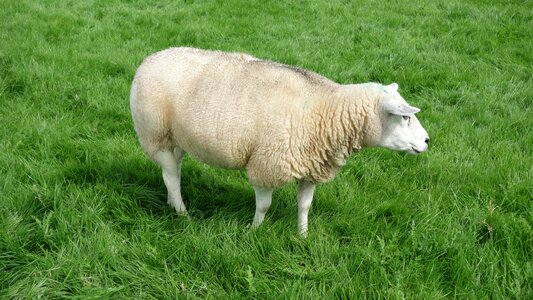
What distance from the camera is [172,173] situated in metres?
3.16

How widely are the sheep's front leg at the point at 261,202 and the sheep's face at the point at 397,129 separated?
0.73 meters

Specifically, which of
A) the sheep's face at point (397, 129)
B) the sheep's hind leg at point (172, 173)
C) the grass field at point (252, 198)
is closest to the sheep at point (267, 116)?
the sheep's face at point (397, 129)

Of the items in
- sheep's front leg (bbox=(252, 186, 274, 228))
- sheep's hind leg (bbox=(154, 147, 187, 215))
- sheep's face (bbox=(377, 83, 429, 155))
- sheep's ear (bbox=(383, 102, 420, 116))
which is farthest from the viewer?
sheep's hind leg (bbox=(154, 147, 187, 215))

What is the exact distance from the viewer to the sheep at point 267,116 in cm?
271

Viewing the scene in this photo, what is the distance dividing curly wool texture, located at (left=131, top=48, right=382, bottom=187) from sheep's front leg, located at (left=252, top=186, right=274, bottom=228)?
0.10m

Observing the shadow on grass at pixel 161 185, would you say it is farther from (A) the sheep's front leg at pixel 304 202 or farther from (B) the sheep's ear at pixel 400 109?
(B) the sheep's ear at pixel 400 109

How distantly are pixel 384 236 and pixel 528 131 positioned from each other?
2229mm

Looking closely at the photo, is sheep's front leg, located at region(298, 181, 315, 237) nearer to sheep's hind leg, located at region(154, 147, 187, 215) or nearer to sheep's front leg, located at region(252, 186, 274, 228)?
sheep's front leg, located at region(252, 186, 274, 228)

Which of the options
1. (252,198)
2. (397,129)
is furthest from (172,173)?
(397,129)

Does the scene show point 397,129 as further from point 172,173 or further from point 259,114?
point 172,173

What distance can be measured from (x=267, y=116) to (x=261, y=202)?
0.57 meters

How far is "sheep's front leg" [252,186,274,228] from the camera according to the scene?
115 inches

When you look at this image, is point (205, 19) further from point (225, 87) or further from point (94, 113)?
point (225, 87)

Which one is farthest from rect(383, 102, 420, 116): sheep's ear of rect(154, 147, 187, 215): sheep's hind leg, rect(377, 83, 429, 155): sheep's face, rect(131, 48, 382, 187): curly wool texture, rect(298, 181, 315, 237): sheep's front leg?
rect(154, 147, 187, 215): sheep's hind leg
